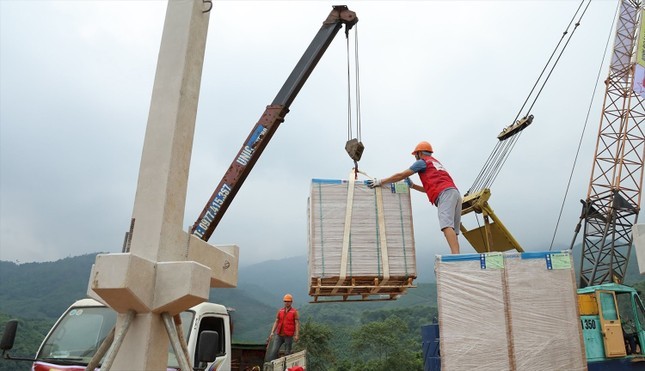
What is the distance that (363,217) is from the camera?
648cm

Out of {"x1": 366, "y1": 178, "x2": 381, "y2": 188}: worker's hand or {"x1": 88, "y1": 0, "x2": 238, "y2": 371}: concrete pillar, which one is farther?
{"x1": 366, "y1": 178, "x2": 381, "y2": 188}: worker's hand

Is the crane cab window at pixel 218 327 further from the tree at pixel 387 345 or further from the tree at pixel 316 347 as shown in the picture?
the tree at pixel 387 345

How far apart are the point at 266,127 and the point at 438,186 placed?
5894 millimetres

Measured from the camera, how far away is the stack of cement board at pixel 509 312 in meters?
5.30

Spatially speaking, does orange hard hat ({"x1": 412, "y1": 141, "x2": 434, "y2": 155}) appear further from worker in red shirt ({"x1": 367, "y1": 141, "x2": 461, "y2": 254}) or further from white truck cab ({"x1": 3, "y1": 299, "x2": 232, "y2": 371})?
white truck cab ({"x1": 3, "y1": 299, "x2": 232, "y2": 371})

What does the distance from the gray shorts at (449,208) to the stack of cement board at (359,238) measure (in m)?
0.44

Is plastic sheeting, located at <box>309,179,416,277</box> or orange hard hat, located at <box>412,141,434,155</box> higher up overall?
orange hard hat, located at <box>412,141,434,155</box>

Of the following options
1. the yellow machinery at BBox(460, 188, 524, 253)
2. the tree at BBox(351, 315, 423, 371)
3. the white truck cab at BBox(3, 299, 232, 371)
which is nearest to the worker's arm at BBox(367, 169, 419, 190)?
the white truck cab at BBox(3, 299, 232, 371)

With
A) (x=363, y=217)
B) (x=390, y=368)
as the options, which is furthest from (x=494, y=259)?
(x=390, y=368)

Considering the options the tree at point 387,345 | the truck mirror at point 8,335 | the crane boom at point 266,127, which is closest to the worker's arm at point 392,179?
the truck mirror at point 8,335

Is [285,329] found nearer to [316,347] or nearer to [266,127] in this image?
[266,127]

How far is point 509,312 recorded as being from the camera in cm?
543

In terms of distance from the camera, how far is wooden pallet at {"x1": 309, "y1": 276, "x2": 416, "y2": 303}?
250 inches

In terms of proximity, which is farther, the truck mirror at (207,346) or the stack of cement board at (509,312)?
the stack of cement board at (509,312)
